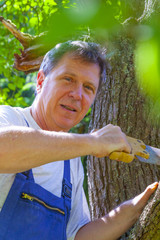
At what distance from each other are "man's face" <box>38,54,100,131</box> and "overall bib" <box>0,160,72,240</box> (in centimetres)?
41

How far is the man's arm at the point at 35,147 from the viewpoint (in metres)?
1.06

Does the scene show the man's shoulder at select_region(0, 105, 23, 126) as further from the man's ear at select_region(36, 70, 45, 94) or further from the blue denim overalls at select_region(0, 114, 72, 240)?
A: the man's ear at select_region(36, 70, 45, 94)

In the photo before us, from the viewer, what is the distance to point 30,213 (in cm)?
152

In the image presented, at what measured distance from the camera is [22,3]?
2875 mm

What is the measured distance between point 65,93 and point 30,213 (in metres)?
0.74

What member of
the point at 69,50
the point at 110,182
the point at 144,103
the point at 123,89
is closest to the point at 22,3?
the point at 69,50

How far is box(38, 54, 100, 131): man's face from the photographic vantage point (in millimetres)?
1845

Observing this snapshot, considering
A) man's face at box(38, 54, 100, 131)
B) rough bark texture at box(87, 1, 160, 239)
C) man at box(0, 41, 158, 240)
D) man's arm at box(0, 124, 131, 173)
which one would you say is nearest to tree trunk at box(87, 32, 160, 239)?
rough bark texture at box(87, 1, 160, 239)

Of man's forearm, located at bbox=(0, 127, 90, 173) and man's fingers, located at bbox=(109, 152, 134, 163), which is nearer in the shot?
man's forearm, located at bbox=(0, 127, 90, 173)

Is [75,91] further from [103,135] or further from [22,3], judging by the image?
[22,3]

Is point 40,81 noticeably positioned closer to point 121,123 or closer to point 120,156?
point 121,123

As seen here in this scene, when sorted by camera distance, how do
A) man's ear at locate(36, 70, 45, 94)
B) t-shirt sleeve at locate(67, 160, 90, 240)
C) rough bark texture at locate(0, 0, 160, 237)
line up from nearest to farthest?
t-shirt sleeve at locate(67, 160, 90, 240) → rough bark texture at locate(0, 0, 160, 237) → man's ear at locate(36, 70, 45, 94)

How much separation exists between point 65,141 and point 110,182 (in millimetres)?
946

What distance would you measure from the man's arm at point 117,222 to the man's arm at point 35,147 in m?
0.60
